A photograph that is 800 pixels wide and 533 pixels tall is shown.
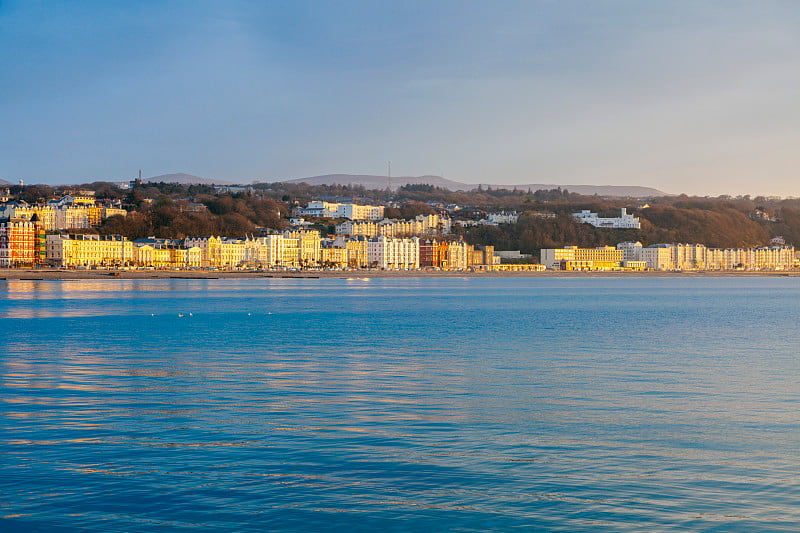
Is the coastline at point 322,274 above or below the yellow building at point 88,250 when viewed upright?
below

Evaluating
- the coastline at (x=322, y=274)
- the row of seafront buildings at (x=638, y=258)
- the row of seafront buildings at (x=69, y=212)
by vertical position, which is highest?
the row of seafront buildings at (x=69, y=212)

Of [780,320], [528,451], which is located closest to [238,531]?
[528,451]

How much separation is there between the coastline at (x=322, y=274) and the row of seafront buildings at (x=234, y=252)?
8.57 m

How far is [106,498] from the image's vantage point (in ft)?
30.5

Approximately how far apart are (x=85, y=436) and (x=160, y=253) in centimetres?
12842

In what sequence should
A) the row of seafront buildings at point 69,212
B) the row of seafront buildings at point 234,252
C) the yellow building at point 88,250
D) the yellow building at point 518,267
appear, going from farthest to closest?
the yellow building at point 518,267, the row of seafront buildings at point 69,212, the yellow building at point 88,250, the row of seafront buildings at point 234,252

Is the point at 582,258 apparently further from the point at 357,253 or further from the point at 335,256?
the point at 335,256

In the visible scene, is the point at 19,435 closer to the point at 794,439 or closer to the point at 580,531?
the point at 580,531

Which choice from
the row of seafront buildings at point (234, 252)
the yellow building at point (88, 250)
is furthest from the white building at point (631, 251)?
the yellow building at point (88, 250)

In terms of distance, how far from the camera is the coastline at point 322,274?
104094mm

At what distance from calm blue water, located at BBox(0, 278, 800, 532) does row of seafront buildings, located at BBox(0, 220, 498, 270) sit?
10126cm

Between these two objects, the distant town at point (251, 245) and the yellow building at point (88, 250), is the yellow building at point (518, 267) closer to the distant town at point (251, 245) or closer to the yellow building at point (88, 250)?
the distant town at point (251, 245)

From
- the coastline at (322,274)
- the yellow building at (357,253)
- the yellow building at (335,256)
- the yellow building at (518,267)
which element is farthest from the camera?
the yellow building at (518,267)

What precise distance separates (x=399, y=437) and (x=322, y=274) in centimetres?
12221
